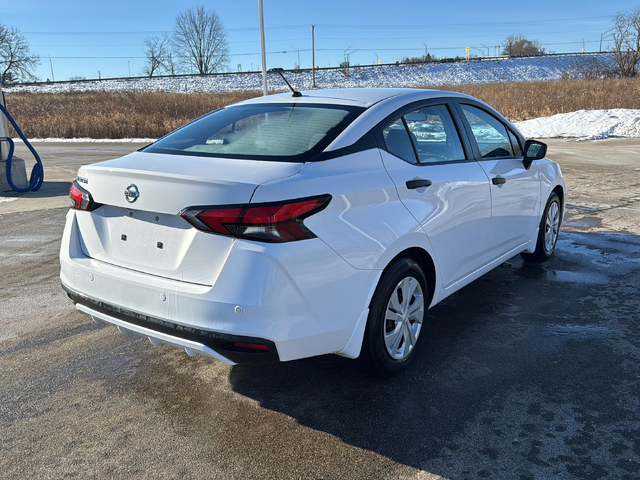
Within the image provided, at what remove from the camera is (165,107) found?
3072 cm

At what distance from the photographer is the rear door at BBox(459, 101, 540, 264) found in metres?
4.36

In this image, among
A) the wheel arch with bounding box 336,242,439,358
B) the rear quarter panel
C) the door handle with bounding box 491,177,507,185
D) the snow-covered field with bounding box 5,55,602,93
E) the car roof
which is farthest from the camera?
the snow-covered field with bounding box 5,55,602,93

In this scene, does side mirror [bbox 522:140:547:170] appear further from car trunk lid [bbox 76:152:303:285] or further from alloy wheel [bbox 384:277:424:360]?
car trunk lid [bbox 76:152:303:285]

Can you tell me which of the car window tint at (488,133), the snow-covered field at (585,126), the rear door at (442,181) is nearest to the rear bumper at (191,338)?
the rear door at (442,181)

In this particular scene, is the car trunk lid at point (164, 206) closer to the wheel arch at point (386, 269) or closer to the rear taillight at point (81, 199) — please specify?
the rear taillight at point (81, 199)

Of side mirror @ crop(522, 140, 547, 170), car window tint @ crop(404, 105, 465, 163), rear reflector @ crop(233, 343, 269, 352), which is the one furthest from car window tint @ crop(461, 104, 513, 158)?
rear reflector @ crop(233, 343, 269, 352)

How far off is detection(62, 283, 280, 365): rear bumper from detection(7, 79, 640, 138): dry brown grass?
2376cm

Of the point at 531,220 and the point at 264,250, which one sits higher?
the point at 264,250

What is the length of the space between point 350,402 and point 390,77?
75.4m

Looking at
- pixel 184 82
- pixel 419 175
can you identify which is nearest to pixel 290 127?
pixel 419 175

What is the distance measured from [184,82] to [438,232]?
74414 mm

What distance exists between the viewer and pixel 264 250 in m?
2.59

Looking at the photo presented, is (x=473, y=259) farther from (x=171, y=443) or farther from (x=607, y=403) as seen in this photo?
(x=171, y=443)

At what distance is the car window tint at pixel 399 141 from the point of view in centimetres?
341
